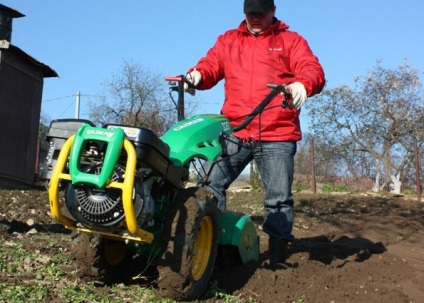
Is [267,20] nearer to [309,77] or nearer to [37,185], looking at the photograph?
[309,77]

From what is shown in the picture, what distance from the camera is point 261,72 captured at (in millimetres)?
4875

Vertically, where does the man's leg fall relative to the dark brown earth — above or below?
above

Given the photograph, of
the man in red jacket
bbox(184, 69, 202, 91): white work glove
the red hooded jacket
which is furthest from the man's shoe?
bbox(184, 69, 202, 91): white work glove

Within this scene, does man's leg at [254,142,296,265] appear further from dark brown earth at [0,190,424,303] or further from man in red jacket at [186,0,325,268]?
dark brown earth at [0,190,424,303]

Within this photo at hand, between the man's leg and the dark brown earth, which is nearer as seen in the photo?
the dark brown earth

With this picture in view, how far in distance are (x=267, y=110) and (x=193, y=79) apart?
0.62 meters

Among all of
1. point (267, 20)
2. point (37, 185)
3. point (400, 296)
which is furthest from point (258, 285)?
point (37, 185)

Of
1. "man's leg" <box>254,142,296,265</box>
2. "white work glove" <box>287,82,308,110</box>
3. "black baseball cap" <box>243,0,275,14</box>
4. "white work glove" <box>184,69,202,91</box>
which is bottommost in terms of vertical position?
"man's leg" <box>254,142,296,265</box>

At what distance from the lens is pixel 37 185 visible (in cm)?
1709

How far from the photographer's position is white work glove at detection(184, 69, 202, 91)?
4773 mm

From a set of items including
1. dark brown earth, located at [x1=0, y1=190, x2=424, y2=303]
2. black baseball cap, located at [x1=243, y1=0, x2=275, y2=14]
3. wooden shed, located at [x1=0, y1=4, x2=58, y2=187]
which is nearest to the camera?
dark brown earth, located at [x1=0, y1=190, x2=424, y2=303]

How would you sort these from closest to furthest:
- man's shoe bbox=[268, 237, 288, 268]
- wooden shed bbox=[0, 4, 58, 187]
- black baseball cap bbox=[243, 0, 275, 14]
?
black baseball cap bbox=[243, 0, 275, 14]
man's shoe bbox=[268, 237, 288, 268]
wooden shed bbox=[0, 4, 58, 187]

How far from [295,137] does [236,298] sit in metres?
1.59

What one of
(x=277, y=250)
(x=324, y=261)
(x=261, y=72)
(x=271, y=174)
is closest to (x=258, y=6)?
(x=261, y=72)
